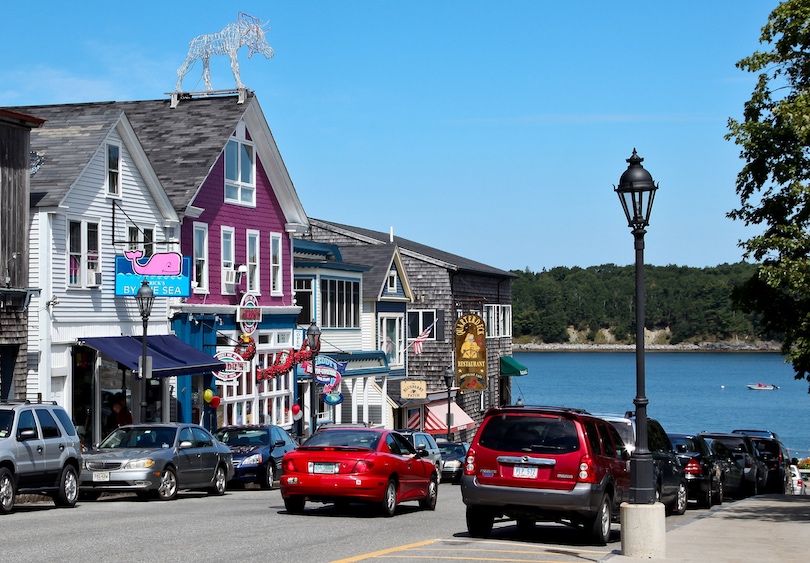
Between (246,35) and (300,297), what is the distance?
32.9 feet

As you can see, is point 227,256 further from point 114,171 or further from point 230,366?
point 114,171

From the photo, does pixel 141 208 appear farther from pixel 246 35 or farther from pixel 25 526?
pixel 25 526

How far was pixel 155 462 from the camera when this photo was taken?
74.3 feet

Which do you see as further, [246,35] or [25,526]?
[246,35]

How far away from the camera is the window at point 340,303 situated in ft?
156

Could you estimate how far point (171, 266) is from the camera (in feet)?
107

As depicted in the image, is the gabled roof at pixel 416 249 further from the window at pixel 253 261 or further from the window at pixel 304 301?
the window at pixel 253 261

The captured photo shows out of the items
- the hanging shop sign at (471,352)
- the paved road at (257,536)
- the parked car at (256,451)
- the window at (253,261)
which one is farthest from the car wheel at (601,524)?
the hanging shop sign at (471,352)

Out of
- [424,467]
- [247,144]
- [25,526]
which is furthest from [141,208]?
[25,526]

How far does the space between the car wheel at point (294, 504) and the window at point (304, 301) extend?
26.3m

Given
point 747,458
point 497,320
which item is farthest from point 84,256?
point 497,320

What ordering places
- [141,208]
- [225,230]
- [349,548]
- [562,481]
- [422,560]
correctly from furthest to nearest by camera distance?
[225,230] → [141,208] → [562,481] → [349,548] → [422,560]

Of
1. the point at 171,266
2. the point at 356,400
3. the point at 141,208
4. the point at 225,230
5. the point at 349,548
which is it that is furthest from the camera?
the point at 356,400

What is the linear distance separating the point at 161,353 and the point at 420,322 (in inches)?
1006
